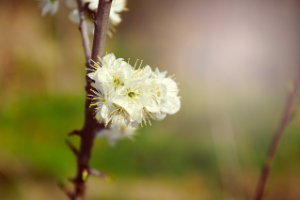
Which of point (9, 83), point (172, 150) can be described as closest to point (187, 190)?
point (172, 150)

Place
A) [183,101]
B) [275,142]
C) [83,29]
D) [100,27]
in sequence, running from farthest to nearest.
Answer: [183,101] < [275,142] < [83,29] < [100,27]

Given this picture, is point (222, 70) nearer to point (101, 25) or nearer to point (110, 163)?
point (110, 163)

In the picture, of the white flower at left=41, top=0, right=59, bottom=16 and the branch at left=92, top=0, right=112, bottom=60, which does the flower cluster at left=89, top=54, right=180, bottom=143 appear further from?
the white flower at left=41, top=0, right=59, bottom=16

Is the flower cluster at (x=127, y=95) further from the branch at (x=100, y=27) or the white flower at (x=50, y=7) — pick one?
the white flower at (x=50, y=7)

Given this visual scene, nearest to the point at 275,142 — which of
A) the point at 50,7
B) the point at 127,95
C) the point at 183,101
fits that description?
the point at 127,95

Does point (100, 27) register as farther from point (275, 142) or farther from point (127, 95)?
point (275, 142)

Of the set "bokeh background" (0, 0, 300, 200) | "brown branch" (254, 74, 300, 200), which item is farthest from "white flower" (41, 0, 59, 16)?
"bokeh background" (0, 0, 300, 200)
